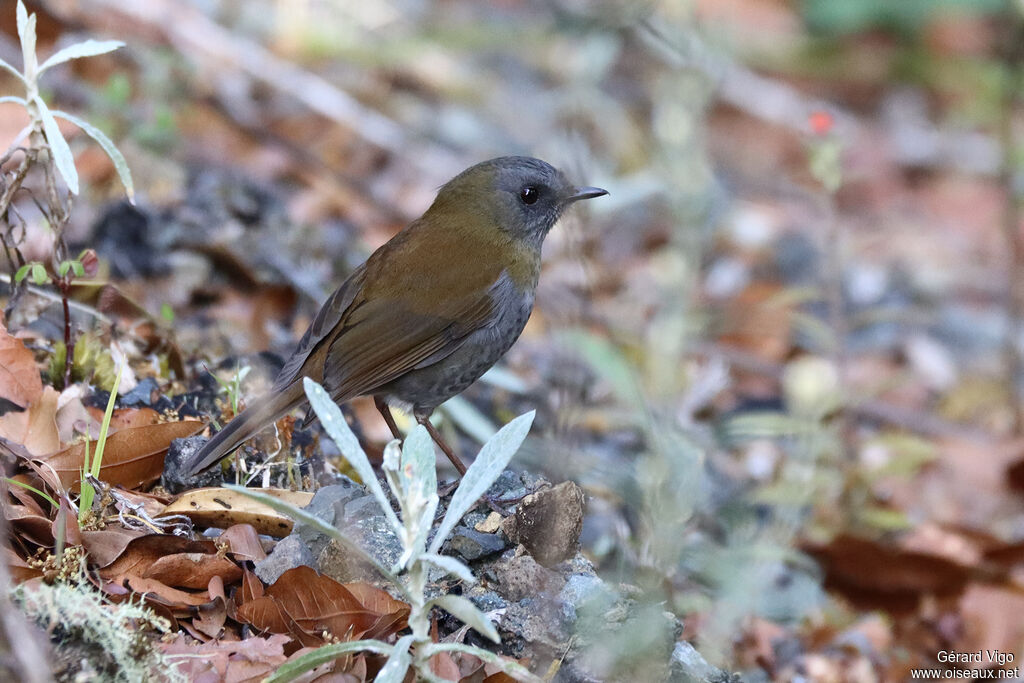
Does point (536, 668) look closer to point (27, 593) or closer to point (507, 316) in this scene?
point (27, 593)

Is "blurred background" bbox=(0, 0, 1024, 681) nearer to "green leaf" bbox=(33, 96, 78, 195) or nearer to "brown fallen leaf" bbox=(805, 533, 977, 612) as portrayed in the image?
"brown fallen leaf" bbox=(805, 533, 977, 612)

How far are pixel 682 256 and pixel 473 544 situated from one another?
1678 mm

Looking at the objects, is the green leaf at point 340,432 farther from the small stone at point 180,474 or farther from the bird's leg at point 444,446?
the bird's leg at point 444,446

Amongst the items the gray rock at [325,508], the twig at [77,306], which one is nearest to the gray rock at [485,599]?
the gray rock at [325,508]

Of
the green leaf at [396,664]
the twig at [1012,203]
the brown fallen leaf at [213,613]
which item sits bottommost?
the twig at [1012,203]

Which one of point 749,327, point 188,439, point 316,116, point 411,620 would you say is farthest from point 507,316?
point 316,116

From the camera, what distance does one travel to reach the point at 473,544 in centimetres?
305

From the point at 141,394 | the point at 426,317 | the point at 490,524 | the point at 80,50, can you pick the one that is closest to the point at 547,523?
the point at 490,524

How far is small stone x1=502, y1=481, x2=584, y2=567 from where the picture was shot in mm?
3088

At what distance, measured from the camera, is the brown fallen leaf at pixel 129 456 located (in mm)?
2977

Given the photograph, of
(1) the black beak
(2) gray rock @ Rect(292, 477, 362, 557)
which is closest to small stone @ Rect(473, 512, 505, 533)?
(2) gray rock @ Rect(292, 477, 362, 557)

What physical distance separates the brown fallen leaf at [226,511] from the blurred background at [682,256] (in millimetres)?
735

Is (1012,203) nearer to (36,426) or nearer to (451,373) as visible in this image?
(451,373)

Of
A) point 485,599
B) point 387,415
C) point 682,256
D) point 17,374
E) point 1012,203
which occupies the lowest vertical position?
point 1012,203
